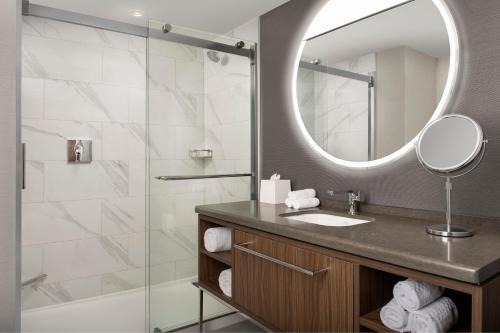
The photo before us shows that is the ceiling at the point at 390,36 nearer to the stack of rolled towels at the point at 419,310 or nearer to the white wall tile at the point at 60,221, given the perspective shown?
the stack of rolled towels at the point at 419,310

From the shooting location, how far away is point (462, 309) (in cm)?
133

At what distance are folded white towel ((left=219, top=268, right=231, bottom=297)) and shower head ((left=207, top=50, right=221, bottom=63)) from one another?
132 centimetres

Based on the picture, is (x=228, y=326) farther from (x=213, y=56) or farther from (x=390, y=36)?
(x=390, y=36)

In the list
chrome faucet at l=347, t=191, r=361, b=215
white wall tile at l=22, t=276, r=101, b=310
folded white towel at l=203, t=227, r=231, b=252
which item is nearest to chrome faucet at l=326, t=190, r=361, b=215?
chrome faucet at l=347, t=191, r=361, b=215

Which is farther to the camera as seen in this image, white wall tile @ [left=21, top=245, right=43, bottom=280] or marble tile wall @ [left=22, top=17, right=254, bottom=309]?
white wall tile @ [left=21, top=245, right=43, bottom=280]

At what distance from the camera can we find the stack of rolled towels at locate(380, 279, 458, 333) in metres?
1.07

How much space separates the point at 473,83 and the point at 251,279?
130cm

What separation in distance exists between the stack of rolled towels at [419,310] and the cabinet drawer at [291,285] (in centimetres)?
15

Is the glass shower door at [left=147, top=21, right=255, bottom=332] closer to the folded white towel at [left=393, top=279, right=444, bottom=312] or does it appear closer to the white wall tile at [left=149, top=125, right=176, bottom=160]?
the white wall tile at [left=149, top=125, right=176, bottom=160]

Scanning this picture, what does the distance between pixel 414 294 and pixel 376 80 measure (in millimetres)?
1143

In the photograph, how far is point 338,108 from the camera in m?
2.07

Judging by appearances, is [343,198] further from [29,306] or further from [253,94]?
[29,306]

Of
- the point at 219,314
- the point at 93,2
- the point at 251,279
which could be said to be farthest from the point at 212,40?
the point at 219,314

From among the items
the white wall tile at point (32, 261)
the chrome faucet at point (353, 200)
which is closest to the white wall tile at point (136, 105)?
the white wall tile at point (32, 261)
